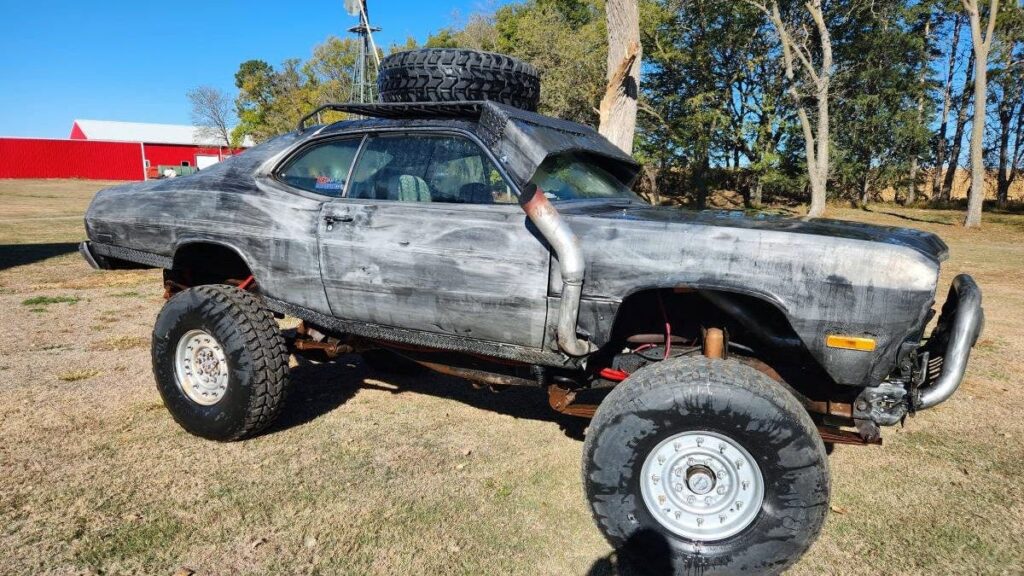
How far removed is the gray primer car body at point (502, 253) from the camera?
245 cm

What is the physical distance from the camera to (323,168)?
3.70m

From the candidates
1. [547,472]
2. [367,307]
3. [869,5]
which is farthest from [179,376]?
[869,5]

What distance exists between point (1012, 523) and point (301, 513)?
11.1ft

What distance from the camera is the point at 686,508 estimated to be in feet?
8.61

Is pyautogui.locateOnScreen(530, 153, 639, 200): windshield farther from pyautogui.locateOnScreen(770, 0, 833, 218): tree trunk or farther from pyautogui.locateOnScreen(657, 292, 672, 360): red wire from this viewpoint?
pyautogui.locateOnScreen(770, 0, 833, 218): tree trunk

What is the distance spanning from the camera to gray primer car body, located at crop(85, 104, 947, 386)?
2453 millimetres

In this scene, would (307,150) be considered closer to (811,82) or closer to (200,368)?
(200,368)

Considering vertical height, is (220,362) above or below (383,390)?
above

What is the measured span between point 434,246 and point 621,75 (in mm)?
5738

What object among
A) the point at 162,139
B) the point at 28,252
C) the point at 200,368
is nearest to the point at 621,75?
the point at 200,368

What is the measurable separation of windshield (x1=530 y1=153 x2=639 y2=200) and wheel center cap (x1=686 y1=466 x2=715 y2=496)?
4.87 feet

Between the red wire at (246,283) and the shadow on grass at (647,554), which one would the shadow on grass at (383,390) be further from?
the shadow on grass at (647,554)

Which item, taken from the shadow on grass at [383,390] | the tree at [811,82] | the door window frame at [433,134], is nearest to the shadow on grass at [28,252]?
the shadow on grass at [383,390]

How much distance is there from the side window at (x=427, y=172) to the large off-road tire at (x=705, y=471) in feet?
4.11
